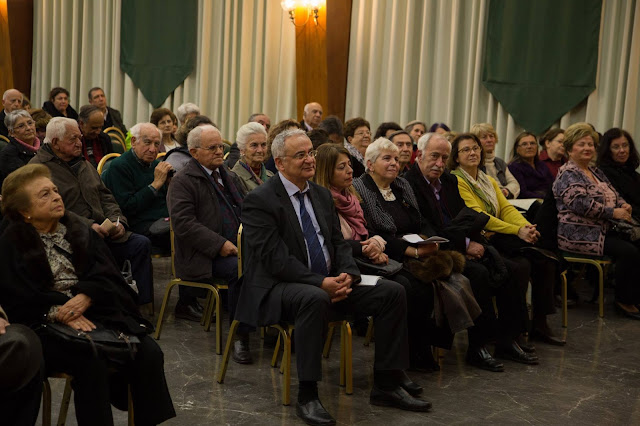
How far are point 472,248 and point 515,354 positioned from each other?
67 cm

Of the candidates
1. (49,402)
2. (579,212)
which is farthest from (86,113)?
(579,212)

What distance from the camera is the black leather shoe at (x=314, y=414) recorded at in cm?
332

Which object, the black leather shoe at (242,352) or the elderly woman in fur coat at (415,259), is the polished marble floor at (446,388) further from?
the elderly woman in fur coat at (415,259)

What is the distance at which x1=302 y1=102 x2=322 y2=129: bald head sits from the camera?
8133 millimetres

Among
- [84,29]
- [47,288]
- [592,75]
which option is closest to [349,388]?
[47,288]

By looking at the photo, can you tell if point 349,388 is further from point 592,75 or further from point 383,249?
point 592,75

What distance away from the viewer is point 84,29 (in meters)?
11.1

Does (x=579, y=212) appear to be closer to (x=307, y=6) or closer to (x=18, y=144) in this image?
(x=18, y=144)

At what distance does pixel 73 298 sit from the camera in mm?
2910

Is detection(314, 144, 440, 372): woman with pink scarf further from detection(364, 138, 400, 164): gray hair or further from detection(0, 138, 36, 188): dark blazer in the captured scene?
detection(0, 138, 36, 188): dark blazer

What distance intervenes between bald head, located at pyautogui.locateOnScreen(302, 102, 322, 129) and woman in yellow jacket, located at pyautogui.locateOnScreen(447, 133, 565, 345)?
3.32 m

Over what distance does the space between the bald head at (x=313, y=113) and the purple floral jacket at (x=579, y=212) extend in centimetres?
322

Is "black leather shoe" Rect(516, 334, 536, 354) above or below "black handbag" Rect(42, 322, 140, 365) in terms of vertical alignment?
below

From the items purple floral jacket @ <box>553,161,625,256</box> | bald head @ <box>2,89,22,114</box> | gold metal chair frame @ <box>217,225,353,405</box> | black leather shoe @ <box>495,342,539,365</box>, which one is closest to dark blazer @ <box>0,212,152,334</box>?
gold metal chair frame @ <box>217,225,353,405</box>
